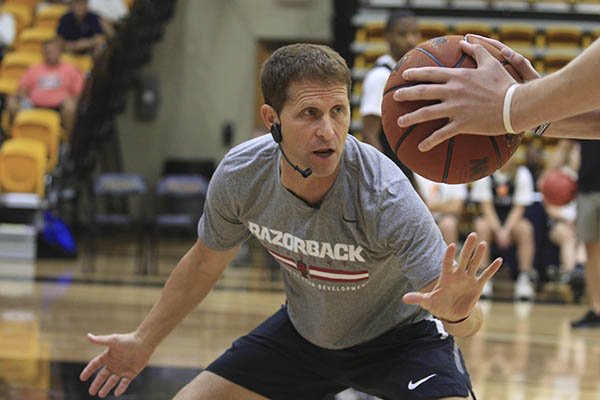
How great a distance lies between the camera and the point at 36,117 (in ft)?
33.3

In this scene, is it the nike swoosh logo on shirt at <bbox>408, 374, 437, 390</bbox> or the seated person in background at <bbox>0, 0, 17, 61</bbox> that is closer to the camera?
the nike swoosh logo on shirt at <bbox>408, 374, 437, 390</bbox>

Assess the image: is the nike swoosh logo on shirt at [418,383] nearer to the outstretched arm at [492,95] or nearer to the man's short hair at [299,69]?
the man's short hair at [299,69]

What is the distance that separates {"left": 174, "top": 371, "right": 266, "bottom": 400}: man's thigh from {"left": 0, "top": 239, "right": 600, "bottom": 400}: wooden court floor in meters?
1.41

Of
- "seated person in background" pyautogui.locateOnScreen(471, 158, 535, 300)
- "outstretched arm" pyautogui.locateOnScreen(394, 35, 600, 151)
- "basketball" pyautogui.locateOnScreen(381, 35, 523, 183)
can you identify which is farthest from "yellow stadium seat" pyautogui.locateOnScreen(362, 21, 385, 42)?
"outstretched arm" pyautogui.locateOnScreen(394, 35, 600, 151)

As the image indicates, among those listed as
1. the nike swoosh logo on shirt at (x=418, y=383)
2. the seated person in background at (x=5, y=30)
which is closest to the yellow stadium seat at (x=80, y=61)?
the seated person in background at (x=5, y=30)

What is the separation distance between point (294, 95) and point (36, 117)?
7840 mm

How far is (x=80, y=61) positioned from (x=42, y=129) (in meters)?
1.57

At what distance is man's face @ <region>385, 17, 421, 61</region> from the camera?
5.33 metres

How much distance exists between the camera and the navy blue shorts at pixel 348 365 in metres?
2.79

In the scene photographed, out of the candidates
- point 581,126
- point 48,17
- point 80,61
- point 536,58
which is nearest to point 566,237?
point 536,58

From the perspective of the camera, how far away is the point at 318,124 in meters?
2.72

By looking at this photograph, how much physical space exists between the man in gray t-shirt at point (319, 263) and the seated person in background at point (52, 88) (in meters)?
7.83

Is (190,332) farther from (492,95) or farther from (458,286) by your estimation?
(492,95)

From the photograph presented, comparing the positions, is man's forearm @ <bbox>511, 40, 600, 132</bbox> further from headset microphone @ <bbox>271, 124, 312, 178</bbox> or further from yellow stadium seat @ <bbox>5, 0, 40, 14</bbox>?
yellow stadium seat @ <bbox>5, 0, 40, 14</bbox>
